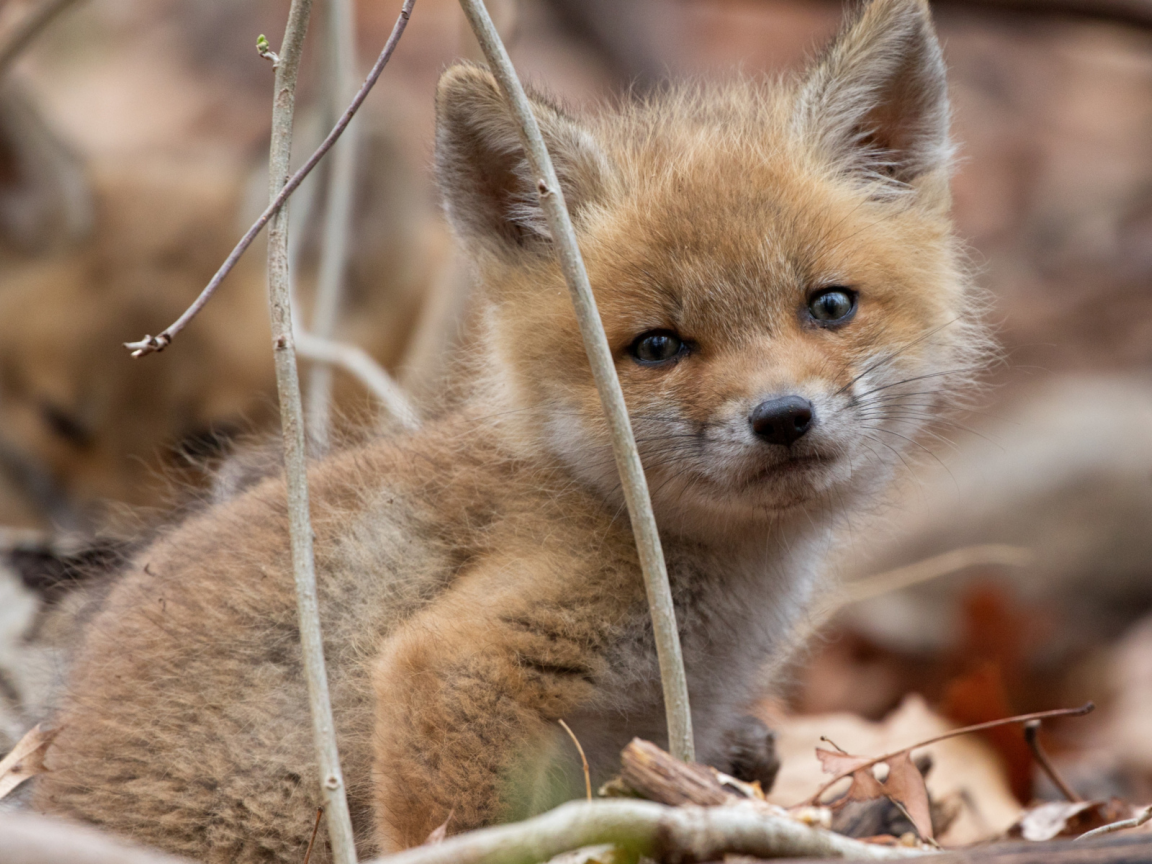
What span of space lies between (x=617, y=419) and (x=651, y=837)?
82 centimetres

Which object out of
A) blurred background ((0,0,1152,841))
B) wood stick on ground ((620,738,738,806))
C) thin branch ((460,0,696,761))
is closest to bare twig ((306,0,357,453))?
blurred background ((0,0,1152,841))

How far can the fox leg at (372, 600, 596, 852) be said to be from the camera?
275 centimetres

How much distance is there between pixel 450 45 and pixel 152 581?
37.8 ft

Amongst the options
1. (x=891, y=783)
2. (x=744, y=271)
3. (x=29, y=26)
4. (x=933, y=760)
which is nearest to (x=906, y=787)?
(x=891, y=783)

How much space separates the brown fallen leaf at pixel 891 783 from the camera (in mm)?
2850

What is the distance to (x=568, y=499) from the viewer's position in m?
3.24

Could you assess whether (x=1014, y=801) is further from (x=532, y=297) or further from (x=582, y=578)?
(x=532, y=297)

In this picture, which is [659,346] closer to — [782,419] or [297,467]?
[782,419]

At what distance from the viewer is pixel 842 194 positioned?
3361mm

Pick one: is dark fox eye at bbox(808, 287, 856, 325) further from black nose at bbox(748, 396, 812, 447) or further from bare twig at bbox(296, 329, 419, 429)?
bare twig at bbox(296, 329, 419, 429)

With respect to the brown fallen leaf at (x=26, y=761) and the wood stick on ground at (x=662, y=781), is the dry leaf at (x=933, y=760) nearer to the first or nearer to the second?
the wood stick on ground at (x=662, y=781)

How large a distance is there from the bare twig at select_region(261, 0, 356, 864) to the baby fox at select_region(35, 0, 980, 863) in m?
0.46

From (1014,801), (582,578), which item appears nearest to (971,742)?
(1014,801)

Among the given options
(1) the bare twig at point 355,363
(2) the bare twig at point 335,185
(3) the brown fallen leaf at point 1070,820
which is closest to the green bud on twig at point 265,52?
(1) the bare twig at point 355,363
